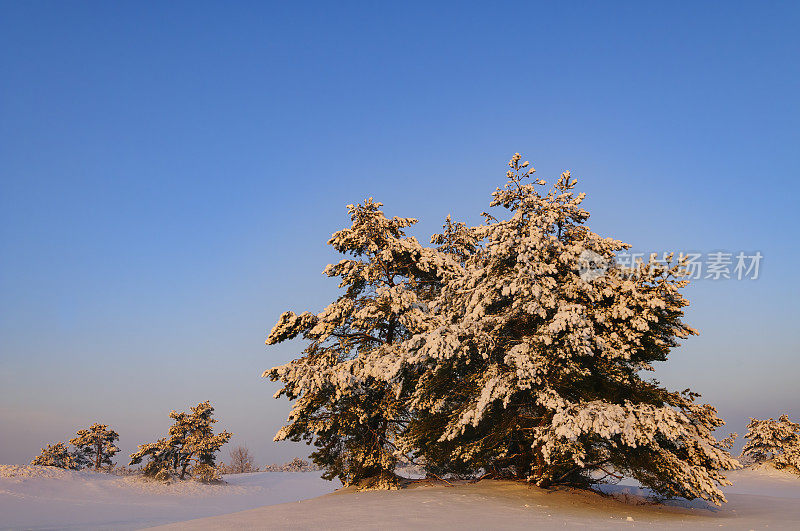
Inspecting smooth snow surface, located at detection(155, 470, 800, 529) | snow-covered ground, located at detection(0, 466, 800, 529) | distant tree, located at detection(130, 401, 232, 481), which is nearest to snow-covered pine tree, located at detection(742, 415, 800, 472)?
snow-covered ground, located at detection(0, 466, 800, 529)

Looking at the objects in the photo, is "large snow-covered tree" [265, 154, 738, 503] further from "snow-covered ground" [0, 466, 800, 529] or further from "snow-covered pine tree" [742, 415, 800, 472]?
"snow-covered pine tree" [742, 415, 800, 472]

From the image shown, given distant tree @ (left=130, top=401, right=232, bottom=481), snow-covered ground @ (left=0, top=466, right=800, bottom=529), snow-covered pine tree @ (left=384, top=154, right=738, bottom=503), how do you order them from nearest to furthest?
snow-covered ground @ (left=0, top=466, right=800, bottom=529) → snow-covered pine tree @ (left=384, top=154, right=738, bottom=503) → distant tree @ (left=130, top=401, right=232, bottom=481)

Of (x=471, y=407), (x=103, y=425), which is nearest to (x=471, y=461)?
(x=471, y=407)

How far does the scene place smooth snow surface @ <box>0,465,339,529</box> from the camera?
65.3 ft

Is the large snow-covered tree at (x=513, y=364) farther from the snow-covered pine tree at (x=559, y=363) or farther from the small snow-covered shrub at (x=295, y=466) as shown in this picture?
the small snow-covered shrub at (x=295, y=466)

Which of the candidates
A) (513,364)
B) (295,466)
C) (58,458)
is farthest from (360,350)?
(295,466)

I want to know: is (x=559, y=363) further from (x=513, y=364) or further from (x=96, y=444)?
(x=96, y=444)

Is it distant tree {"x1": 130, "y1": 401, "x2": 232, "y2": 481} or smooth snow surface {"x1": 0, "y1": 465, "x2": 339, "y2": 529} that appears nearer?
smooth snow surface {"x1": 0, "y1": 465, "x2": 339, "y2": 529}

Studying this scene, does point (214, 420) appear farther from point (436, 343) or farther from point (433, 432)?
point (436, 343)

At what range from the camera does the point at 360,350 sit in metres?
19.1

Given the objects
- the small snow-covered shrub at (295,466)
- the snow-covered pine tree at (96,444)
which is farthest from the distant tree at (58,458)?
the small snow-covered shrub at (295,466)

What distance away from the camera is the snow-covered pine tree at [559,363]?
1205cm

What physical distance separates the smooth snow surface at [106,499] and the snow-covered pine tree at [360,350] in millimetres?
7126

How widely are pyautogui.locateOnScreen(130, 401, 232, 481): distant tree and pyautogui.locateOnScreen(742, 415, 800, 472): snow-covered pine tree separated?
1534 inches
